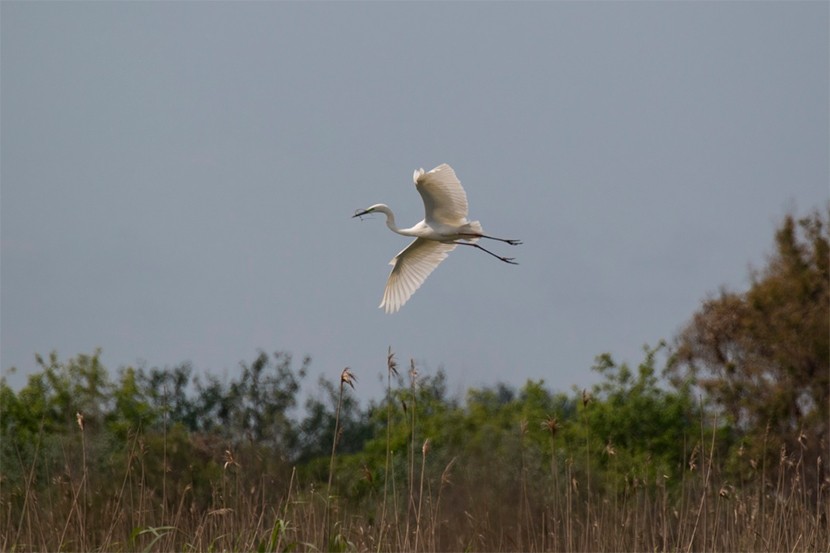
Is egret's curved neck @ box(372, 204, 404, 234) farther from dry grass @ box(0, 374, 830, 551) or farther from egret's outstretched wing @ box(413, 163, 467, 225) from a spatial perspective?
dry grass @ box(0, 374, 830, 551)

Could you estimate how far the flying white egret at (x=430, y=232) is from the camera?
1038 cm

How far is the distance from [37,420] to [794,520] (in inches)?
683

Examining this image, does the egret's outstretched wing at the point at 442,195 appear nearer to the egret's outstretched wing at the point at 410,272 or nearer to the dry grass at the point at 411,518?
the egret's outstretched wing at the point at 410,272

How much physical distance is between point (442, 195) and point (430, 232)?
438mm

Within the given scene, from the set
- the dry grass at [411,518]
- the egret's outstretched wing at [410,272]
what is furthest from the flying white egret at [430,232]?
the dry grass at [411,518]

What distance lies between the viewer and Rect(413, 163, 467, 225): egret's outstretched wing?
401 inches

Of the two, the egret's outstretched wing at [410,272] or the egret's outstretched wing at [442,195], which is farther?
the egret's outstretched wing at [410,272]

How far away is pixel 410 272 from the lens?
11641 mm

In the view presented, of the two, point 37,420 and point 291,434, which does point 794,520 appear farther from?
point 37,420

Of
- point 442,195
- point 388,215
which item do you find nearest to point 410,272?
point 388,215

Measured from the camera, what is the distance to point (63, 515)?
26.4 ft

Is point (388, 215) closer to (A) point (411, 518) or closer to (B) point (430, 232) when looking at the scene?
(B) point (430, 232)

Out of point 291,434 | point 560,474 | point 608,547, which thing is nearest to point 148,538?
point 608,547

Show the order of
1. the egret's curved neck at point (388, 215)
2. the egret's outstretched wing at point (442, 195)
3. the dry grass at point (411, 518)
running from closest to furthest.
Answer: the dry grass at point (411, 518), the egret's outstretched wing at point (442, 195), the egret's curved neck at point (388, 215)
